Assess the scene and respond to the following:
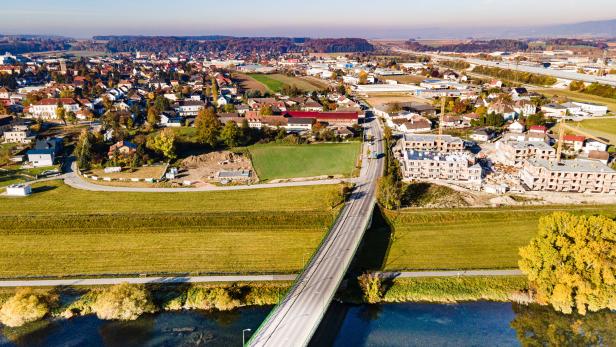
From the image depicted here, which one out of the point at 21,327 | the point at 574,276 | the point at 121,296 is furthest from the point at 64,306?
the point at 574,276

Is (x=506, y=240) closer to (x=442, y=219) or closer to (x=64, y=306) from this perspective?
(x=442, y=219)

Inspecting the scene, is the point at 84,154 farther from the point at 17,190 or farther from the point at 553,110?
the point at 553,110

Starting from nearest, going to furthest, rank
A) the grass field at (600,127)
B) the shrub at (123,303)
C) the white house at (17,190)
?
the shrub at (123,303) → the white house at (17,190) → the grass field at (600,127)

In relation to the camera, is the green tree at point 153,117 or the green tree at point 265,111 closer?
the green tree at point 153,117

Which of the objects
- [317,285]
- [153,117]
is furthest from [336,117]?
[317,285]

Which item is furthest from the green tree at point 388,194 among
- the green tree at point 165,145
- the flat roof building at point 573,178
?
the green tree at point 165,145

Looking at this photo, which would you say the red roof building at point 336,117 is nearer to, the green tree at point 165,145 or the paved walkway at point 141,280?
the green tree at point 165,145
